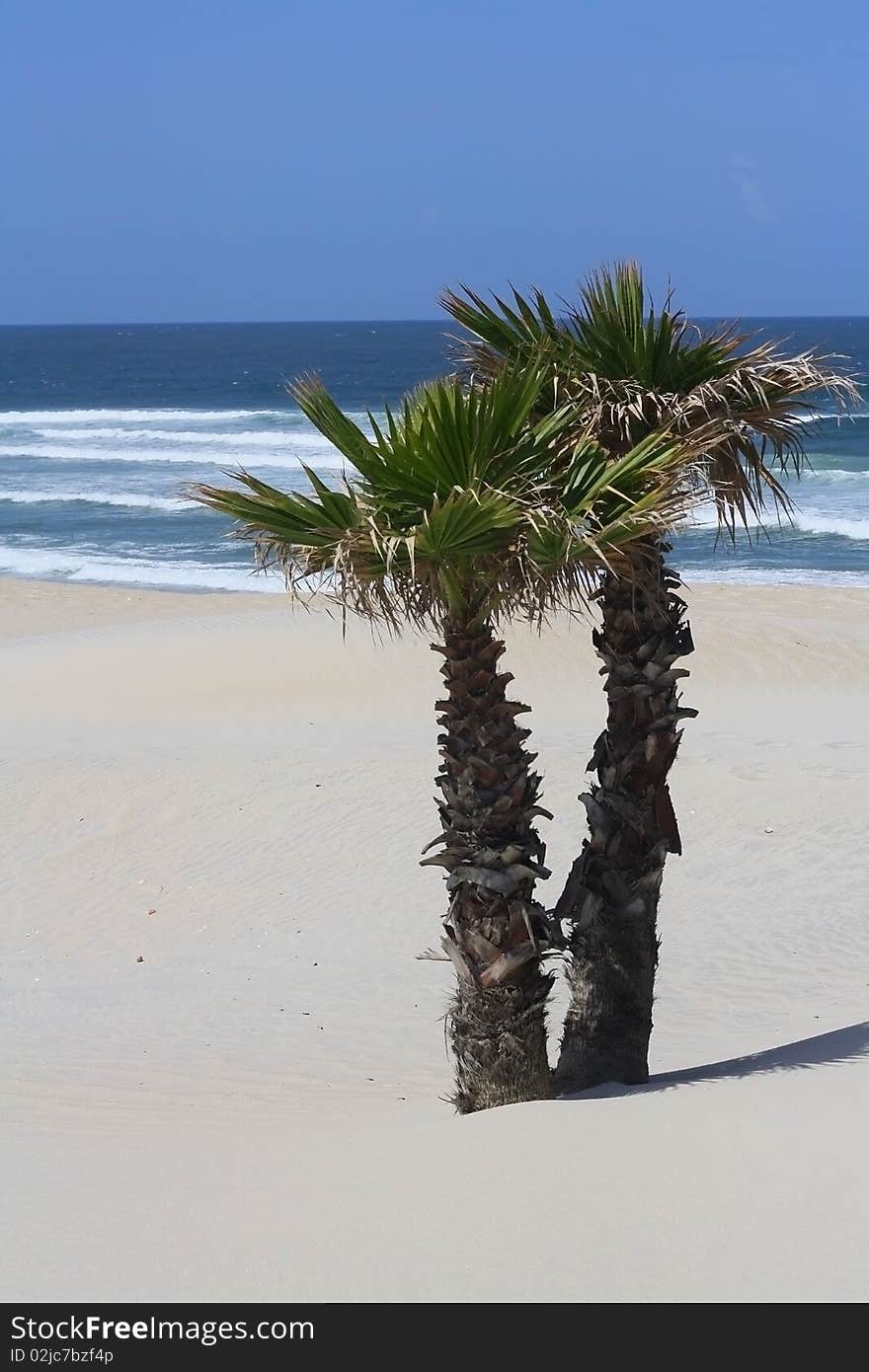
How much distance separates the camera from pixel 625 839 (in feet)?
21.7

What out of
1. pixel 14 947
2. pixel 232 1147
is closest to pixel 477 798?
pixel 232 1147

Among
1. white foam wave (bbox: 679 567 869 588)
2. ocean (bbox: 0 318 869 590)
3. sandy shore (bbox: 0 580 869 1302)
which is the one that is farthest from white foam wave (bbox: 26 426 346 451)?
sandy shore (bbox: 0 580 869 1302)

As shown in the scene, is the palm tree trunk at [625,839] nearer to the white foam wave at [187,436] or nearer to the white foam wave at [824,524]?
the white foam wave at [824,524]

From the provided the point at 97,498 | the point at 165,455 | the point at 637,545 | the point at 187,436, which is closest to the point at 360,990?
the point at 637,545

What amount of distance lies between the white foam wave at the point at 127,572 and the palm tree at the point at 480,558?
19.7m

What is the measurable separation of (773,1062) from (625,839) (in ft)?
3.75

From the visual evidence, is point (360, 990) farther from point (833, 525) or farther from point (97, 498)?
point (97, 498)

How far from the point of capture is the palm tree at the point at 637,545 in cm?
617

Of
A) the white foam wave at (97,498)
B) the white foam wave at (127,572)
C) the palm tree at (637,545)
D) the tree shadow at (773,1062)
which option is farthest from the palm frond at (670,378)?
the white foam wave at (97,498)

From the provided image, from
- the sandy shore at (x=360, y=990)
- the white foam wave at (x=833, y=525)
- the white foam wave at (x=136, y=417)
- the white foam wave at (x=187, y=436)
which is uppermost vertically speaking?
the white foam wave at (x=136, y=417)

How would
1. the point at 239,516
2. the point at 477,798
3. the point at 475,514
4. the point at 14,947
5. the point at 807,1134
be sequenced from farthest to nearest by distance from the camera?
the point at 14,947 → the point at 477,798 → the point at 239,516 → the point at 475,514 → the point at 807,1134

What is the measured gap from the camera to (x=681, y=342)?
21.0 ft
